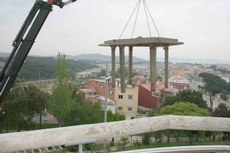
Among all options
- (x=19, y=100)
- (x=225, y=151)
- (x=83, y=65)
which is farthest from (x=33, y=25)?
(x=83, y=65)

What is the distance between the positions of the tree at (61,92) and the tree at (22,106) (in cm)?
111

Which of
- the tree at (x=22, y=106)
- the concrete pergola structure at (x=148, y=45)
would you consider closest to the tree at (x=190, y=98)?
the tree at (x=22, y=106)

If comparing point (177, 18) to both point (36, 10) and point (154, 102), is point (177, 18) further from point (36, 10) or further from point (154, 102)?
point (154, 102)

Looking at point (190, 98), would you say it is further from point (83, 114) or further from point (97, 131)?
point (97, 131)

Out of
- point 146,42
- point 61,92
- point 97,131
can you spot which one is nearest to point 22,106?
point 61,92

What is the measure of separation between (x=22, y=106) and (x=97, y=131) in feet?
49.1

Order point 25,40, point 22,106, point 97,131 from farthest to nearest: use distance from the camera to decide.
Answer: point 22,106 → point 25,40 → point 97,131

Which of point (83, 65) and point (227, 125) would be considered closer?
point (227, 125)

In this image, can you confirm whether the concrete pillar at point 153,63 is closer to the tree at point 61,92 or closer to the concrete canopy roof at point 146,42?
the concrete canopy roof at point 146,42

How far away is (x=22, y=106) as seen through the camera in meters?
15.5

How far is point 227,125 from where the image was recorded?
1.76 meters

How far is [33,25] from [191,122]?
8.47ft

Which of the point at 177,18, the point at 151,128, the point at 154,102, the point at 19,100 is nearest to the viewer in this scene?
the point at 151,128

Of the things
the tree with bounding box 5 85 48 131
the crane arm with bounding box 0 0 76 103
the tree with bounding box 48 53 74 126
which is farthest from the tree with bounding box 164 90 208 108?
the crane arm with bounding box 0 0 76 103
